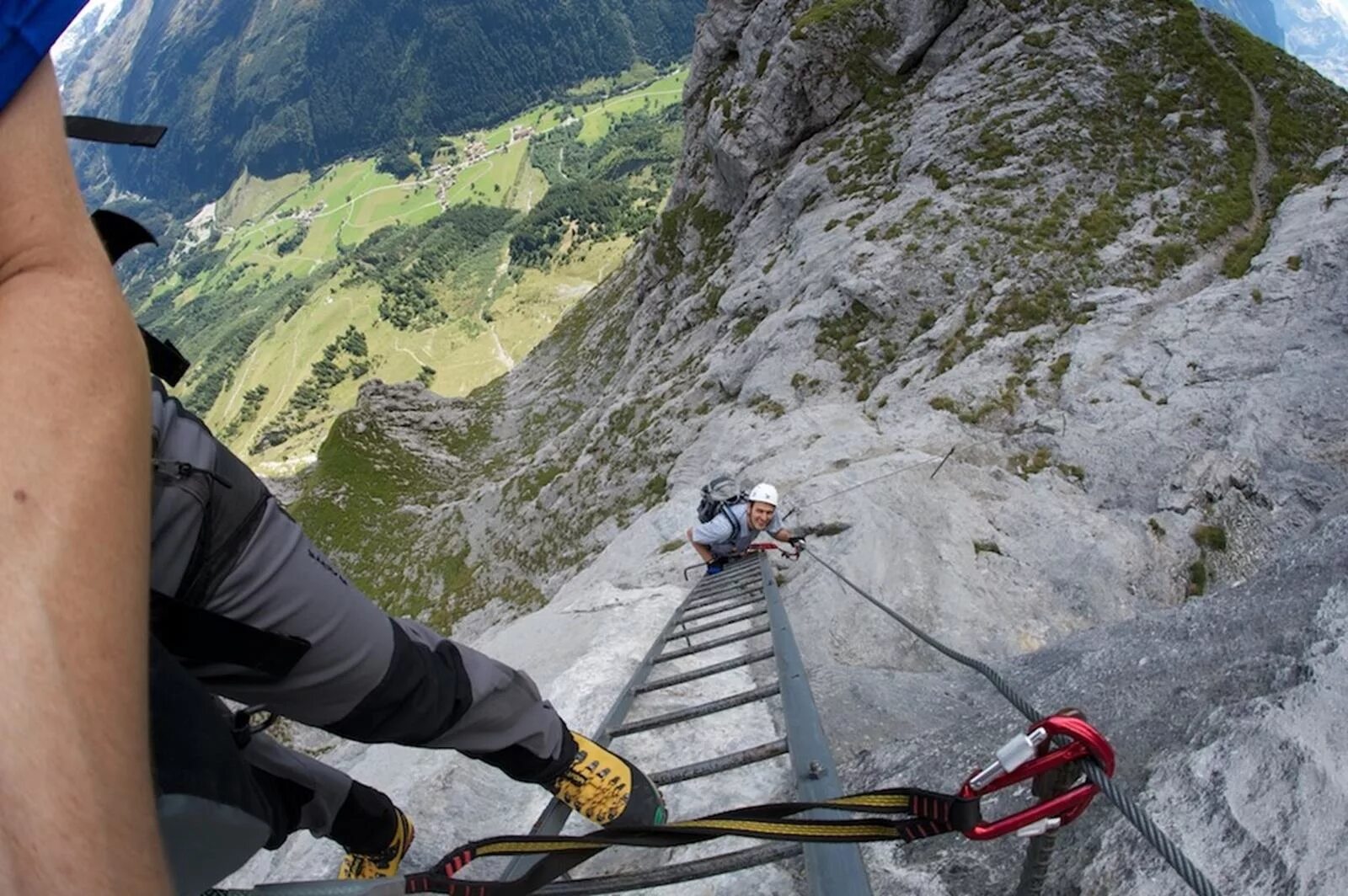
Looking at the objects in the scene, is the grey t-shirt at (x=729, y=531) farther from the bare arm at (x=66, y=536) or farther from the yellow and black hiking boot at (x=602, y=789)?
the bare arm at (x=66, y=536)

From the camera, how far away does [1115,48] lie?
108 ft

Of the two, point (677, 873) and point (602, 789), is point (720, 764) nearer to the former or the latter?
point (602, 789)

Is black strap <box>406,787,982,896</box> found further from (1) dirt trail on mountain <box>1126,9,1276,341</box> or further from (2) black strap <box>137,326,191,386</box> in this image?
(1) dirt trail on mountain <box>1126,9,1276,341</box>

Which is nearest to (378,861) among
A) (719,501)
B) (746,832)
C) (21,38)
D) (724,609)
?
(746,832)

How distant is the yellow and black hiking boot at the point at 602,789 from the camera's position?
4.39 metres

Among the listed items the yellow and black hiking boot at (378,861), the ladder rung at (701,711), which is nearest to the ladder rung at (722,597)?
the ladder rung at (701,711)

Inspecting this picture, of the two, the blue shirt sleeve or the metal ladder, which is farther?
the metal ladder

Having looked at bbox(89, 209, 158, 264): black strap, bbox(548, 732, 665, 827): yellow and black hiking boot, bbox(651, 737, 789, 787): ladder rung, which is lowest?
bbox(651, 737, 789, 787): ladder rung

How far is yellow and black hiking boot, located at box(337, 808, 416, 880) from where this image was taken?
4.65m

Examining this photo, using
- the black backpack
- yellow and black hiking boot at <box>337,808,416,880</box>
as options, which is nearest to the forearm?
the black backpack

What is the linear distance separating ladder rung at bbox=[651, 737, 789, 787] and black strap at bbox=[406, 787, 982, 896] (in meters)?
1.93

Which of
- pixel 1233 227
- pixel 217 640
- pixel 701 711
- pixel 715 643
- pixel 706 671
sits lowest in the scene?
pixel 1233 227

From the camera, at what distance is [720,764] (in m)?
5.16

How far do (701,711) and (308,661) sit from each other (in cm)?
376
